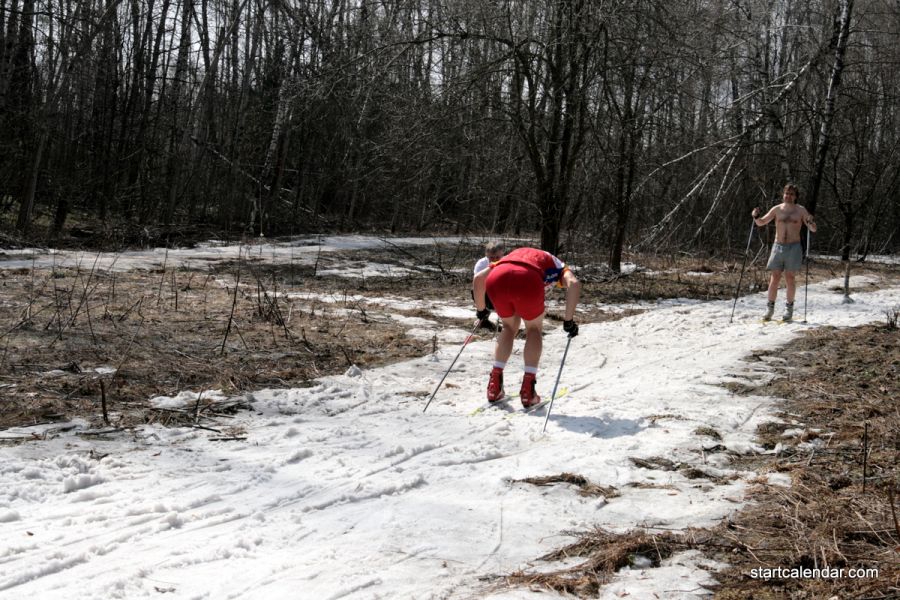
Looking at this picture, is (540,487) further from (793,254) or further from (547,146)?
(547,146)

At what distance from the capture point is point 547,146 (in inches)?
597

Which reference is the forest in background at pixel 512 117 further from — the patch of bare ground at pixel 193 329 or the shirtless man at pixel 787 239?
the patch of bare ground at pixel 193 329

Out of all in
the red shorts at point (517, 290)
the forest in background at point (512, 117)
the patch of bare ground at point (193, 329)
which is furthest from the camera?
the forest in background at point (512, 117)

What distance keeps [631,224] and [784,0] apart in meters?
14.0

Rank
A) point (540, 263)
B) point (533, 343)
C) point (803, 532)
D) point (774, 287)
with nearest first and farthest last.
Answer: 1. point (803, 532)
2. point (540, 263)
3. point (533, 343)
4. point (774, 287)

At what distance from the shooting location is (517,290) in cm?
598

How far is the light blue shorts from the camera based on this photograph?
10.8m

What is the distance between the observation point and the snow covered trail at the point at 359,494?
10.3ft

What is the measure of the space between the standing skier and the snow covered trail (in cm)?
33

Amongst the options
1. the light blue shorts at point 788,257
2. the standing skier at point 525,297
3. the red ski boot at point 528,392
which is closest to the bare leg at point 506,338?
the standing skier at point 525,297

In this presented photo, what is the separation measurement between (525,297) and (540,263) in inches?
12.5

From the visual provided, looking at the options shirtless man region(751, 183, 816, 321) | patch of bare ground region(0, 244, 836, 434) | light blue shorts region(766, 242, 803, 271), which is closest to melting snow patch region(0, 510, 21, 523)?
patch of bare ground region(0, 244, 836, 434)

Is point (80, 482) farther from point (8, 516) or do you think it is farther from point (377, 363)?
point (377, 363)

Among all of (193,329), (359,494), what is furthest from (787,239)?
(359,494)
